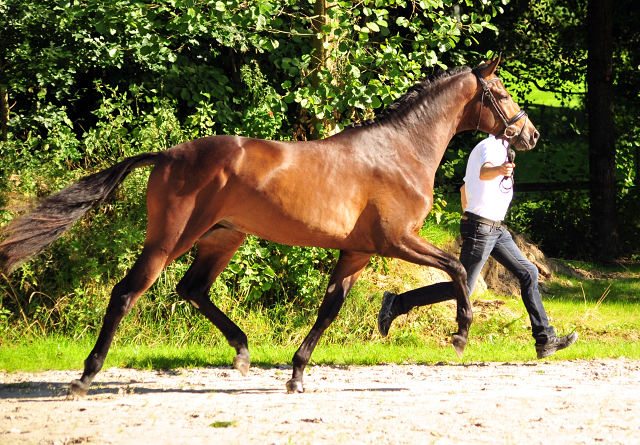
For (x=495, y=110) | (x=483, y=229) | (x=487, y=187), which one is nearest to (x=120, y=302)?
(x=483, y=229)

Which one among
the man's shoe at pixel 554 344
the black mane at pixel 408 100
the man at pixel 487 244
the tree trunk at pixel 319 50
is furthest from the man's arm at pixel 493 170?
the tree trunk at pixel 319 50

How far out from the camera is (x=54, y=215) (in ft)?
15.8

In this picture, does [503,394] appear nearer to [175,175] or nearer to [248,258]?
[175,175]

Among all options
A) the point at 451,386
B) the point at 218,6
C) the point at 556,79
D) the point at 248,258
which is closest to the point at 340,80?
the point at 218,6

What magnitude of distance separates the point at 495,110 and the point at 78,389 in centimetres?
365

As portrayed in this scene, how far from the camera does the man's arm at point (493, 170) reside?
17.8 feet

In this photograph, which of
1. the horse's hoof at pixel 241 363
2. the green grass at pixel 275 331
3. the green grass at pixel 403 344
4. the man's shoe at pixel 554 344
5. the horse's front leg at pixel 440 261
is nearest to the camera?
the horse's front leg at pixel 440 261

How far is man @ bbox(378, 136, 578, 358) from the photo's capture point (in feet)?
18.5

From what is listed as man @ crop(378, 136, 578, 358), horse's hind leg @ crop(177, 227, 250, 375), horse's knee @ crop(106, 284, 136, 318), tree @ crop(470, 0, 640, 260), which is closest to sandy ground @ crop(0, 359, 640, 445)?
horse's hind leg @ crop(177, 227, 250, 375)

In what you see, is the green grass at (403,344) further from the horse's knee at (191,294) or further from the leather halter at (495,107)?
the leather halter at (495,107)

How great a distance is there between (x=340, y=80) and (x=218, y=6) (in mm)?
1534

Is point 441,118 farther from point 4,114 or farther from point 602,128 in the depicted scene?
point 602,128

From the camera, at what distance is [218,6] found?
6.20m

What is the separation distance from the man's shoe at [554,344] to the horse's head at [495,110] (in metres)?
1.64
